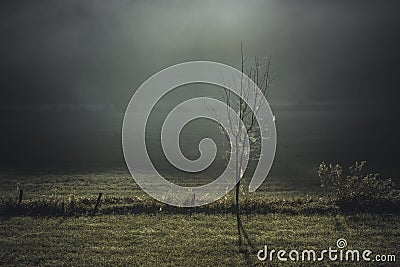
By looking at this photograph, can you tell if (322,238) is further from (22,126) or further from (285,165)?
(22,126)

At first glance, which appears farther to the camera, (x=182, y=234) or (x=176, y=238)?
(x=182, y=234)

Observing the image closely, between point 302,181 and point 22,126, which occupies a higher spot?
point 22,126

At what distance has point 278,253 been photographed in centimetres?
970

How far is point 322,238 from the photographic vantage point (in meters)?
10.7

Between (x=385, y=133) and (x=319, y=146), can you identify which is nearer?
(x=319, y=146)

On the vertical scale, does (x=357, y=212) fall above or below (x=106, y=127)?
below

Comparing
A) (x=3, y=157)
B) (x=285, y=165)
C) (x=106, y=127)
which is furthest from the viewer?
(x=106, y=127)

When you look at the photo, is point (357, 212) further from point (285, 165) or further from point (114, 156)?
point (114, 156)

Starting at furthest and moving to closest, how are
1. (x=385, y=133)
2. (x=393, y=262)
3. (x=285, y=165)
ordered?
(x=385, y=133)
(x=285, y=165)
(x=393, y=262)

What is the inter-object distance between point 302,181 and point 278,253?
16.9 meters

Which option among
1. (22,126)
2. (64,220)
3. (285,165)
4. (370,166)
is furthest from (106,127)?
(64,220)

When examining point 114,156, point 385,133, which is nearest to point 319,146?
point 385,133

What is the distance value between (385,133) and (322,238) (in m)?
45.7

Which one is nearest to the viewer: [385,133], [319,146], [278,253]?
[278,253]
